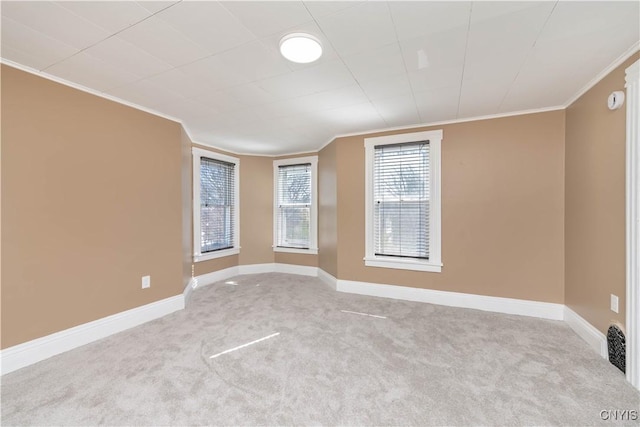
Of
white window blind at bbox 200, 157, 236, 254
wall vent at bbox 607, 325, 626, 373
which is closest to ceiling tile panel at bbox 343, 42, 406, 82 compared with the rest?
wall vent at bbox 607, 325, 626, 373

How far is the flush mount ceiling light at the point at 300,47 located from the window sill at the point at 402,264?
9.10 feet

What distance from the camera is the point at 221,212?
4.80 meters

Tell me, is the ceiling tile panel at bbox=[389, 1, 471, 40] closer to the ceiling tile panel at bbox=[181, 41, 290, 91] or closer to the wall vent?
the ceiling tile panel at bbox=[181, 41, 290, 91]

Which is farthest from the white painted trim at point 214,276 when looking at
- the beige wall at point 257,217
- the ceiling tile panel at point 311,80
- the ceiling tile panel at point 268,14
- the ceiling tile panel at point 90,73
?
the ceiling tile panel at point 268,14

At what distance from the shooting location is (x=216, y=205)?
467cm

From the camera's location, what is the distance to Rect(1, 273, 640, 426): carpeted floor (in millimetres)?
1593

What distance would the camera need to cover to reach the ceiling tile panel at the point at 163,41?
5.40 feet

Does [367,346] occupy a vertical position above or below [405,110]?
below

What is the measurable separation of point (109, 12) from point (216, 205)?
3.37 m

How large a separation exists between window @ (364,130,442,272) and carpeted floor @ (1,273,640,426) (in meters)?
0.95

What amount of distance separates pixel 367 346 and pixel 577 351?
182 cm

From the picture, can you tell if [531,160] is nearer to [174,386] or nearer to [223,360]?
[223,360]

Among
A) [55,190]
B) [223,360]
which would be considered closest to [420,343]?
[223,360]

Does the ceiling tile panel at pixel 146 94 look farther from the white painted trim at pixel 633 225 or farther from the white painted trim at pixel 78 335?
the white painted trim at pixel 633 225
